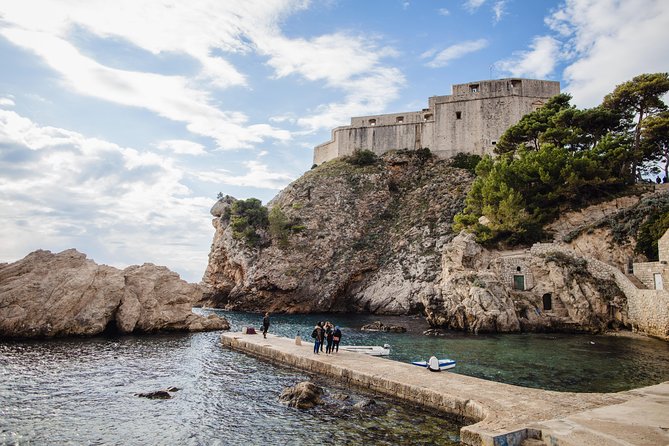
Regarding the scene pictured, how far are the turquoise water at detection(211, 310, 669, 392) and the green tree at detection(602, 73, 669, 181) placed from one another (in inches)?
703

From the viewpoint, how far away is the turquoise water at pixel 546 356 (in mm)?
13258

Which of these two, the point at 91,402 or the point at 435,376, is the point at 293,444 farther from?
the point at 91,402

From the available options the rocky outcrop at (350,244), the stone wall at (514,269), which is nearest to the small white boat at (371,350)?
the stone wall at (514,269)

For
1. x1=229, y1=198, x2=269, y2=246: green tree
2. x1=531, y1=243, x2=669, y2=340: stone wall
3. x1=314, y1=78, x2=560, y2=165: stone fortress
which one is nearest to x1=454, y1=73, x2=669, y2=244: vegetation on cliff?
x1=531, y1=243, x2=669, y2=340: stone wall

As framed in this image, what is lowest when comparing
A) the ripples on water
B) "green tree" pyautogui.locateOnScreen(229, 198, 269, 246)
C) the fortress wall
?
the ripples on water

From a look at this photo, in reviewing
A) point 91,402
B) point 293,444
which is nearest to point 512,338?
point 293,444

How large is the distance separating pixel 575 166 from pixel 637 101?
8.56 metres

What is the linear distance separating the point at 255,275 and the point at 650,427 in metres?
40.6

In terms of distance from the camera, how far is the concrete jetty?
6707 millimetres

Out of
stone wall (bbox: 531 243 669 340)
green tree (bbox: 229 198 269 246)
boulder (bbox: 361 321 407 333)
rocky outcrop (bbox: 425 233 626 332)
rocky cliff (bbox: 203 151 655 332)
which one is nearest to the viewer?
stone wall (bbox: 531 243 669 340)

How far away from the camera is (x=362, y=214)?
165 feet

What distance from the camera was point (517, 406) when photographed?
28.5ft

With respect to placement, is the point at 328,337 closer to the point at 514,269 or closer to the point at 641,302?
the point at 514,269

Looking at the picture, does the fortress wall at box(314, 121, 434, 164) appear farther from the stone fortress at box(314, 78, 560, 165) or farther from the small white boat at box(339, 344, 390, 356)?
the small white boat at box(339, 344, 390, 356)
